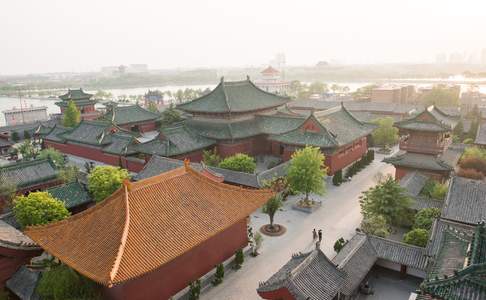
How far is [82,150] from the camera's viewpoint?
4650 cm

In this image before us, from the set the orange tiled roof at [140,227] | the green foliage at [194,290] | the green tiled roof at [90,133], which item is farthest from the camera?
the green tiled roof at [90,133]

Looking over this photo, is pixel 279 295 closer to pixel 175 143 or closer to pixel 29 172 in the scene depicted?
pixel 29 172

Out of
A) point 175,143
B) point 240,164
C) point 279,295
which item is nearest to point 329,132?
point 240,164

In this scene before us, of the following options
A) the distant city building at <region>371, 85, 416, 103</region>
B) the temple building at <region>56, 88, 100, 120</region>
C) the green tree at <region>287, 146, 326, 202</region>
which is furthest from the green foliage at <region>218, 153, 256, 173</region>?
the distant city building at <region>371, 85, 416, 103</region>

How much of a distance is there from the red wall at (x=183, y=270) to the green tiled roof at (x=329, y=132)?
52.6 feet

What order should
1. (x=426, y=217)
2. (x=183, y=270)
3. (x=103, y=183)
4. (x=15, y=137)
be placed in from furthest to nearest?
(x=15, y=137)
(x=103, y=183)
(x=426, y=217)
(x=183, y=270)

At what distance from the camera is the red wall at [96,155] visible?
39688 millimetres

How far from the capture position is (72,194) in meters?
27.5

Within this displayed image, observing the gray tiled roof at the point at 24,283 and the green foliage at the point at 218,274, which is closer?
the gray tiled roof at the point at 24,283

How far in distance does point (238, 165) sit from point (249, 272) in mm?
13872

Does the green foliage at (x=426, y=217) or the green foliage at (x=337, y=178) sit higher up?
the green foliage at (x=426, y=217)

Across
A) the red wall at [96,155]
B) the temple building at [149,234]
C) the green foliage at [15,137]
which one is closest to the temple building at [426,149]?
the temple building at [149,234]

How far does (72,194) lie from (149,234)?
15.0 metres

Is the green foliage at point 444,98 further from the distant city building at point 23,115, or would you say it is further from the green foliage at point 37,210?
the distant city building at point 23,115
